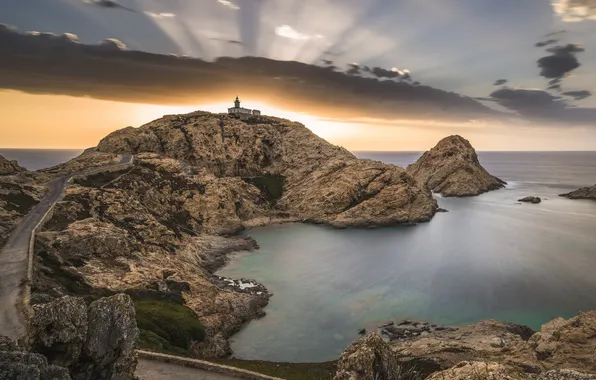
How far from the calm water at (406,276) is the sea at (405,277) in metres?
0.19

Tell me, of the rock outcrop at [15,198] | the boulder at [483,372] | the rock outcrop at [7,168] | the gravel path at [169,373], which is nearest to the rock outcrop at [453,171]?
the rock outcrop at [15,198]

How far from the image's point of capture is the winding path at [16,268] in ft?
83.5

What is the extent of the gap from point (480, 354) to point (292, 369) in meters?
18.7

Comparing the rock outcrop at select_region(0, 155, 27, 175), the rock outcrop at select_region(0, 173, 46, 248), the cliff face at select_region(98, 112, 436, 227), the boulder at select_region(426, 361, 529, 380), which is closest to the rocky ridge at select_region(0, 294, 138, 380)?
the boulder at select_region(426, 361, 529, 380)

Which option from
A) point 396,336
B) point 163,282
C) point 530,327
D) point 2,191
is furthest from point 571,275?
point 2,191

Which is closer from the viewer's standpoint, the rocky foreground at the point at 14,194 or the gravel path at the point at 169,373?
the gravel path at the point at 169,373

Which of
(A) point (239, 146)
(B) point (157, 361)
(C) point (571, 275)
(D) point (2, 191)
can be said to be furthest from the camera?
(A) point (239, 146)

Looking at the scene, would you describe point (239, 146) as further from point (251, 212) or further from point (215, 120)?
point (251, 212)

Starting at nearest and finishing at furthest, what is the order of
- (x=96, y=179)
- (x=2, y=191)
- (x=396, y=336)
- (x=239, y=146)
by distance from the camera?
(x=396, y=336) → (x=2, y=191) → (x=96, y=179) → (x=239, y=146)

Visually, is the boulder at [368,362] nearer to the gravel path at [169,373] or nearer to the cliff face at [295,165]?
the gravel path at [169,373]

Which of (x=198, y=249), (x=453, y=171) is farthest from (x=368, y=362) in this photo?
(x=453, y=171)

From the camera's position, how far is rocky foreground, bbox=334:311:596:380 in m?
14.1

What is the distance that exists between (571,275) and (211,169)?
113 meters

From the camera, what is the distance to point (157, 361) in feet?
83.7
